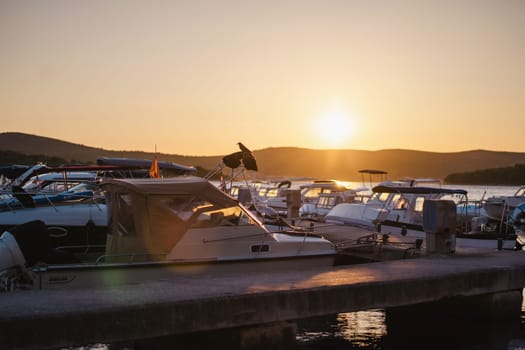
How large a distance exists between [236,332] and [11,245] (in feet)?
13.0

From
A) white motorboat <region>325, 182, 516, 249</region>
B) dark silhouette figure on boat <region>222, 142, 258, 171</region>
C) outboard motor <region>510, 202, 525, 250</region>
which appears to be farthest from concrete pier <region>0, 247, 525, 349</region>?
outboard motor <region>510, 202, 525, 250</region>

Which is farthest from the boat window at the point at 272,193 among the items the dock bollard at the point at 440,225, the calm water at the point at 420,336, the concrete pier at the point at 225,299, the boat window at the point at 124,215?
the boat window at the point at 124,215

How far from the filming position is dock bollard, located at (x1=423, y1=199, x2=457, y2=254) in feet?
45.3

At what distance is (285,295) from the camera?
897 centimetres

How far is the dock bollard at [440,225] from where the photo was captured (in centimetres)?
1380

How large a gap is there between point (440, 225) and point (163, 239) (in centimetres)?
594

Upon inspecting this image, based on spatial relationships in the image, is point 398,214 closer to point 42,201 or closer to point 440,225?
point 440,225

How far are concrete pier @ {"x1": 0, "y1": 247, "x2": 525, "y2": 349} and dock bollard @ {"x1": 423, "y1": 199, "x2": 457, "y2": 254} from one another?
181 cm

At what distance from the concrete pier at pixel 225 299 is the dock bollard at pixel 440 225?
1.81 m

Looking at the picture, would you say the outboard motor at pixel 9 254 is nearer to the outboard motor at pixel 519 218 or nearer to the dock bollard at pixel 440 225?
the dock bollard at pixel 440 225

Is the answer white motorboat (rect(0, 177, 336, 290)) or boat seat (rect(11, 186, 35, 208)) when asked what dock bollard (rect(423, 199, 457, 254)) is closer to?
white motorboat (rect(0, 177, 336, 290))

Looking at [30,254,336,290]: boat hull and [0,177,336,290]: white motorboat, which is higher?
[0,177,336,290]: white motorboat

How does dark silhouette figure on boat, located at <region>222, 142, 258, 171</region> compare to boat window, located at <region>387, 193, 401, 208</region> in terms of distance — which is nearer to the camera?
dark silhouette figure on boat, located at <region>222, 142, 258, 171</region>

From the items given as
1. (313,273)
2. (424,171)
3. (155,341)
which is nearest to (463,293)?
(313,273)
